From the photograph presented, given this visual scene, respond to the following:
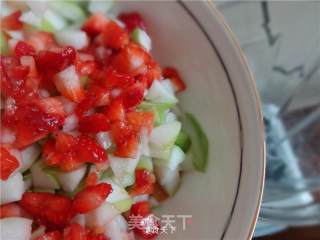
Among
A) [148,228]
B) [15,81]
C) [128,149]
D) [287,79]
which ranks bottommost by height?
[287,79]

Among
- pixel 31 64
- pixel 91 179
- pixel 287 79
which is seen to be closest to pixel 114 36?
pixel 31 64

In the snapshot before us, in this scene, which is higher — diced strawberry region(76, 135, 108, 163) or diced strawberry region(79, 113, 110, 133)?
diced strawberry region(79, 113, 110, 133)

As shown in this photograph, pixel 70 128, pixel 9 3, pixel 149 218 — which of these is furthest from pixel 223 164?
pixel 9 3

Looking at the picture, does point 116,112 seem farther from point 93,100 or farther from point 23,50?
point 23,50

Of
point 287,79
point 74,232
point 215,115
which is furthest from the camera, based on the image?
point 287,79

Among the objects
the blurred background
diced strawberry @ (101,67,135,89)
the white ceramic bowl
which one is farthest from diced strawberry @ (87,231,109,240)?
the blurred background

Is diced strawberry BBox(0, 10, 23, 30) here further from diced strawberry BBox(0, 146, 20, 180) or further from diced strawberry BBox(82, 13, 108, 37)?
diced strawberry BBox(0, 146, 20, 180)

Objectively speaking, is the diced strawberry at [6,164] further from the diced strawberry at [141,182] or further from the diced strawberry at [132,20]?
A: the diced strawberry at [132,20]
